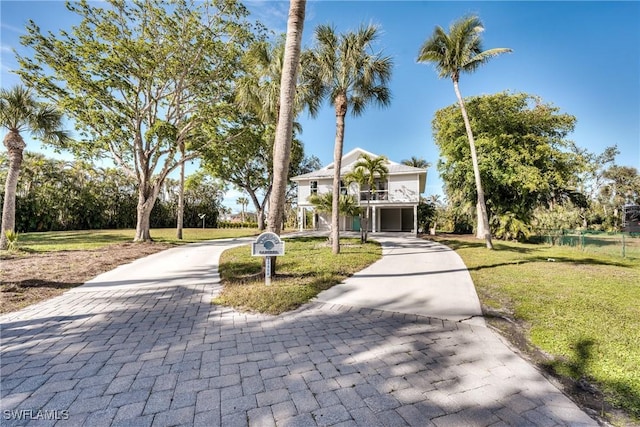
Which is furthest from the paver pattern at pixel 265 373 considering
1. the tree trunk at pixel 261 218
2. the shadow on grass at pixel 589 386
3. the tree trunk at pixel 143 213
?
the tree trunk at pixel 261 218

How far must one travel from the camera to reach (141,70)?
1284cm

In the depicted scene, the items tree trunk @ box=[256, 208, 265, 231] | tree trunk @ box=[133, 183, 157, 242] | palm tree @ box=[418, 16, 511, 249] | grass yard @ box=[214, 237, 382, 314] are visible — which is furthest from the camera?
tree trunk @ box=[256, 208, 265, 231]

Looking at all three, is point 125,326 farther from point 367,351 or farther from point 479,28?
point 479,28

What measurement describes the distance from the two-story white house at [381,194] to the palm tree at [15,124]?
13.9 m

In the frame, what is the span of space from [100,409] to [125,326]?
1958 millimetres

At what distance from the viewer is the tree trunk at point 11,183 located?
10.4m

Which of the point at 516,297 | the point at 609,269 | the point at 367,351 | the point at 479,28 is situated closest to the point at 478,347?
the point at 367,351

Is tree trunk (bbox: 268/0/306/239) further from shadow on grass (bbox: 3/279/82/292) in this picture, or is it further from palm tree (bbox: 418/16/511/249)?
palm tree (bbox: 418/16/511/249)

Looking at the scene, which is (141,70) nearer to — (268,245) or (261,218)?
(268,245)

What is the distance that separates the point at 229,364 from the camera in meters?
2.78

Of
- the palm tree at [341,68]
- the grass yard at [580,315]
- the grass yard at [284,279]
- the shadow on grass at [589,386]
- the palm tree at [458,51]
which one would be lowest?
the shadow on grass at [589,386]

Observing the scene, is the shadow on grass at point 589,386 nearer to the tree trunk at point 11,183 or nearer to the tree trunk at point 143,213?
the tree trunk at point 11,183

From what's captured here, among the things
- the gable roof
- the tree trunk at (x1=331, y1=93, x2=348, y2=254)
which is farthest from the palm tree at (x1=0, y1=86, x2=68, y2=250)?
the gable roof

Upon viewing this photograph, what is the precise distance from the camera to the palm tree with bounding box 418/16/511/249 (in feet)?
42.3
